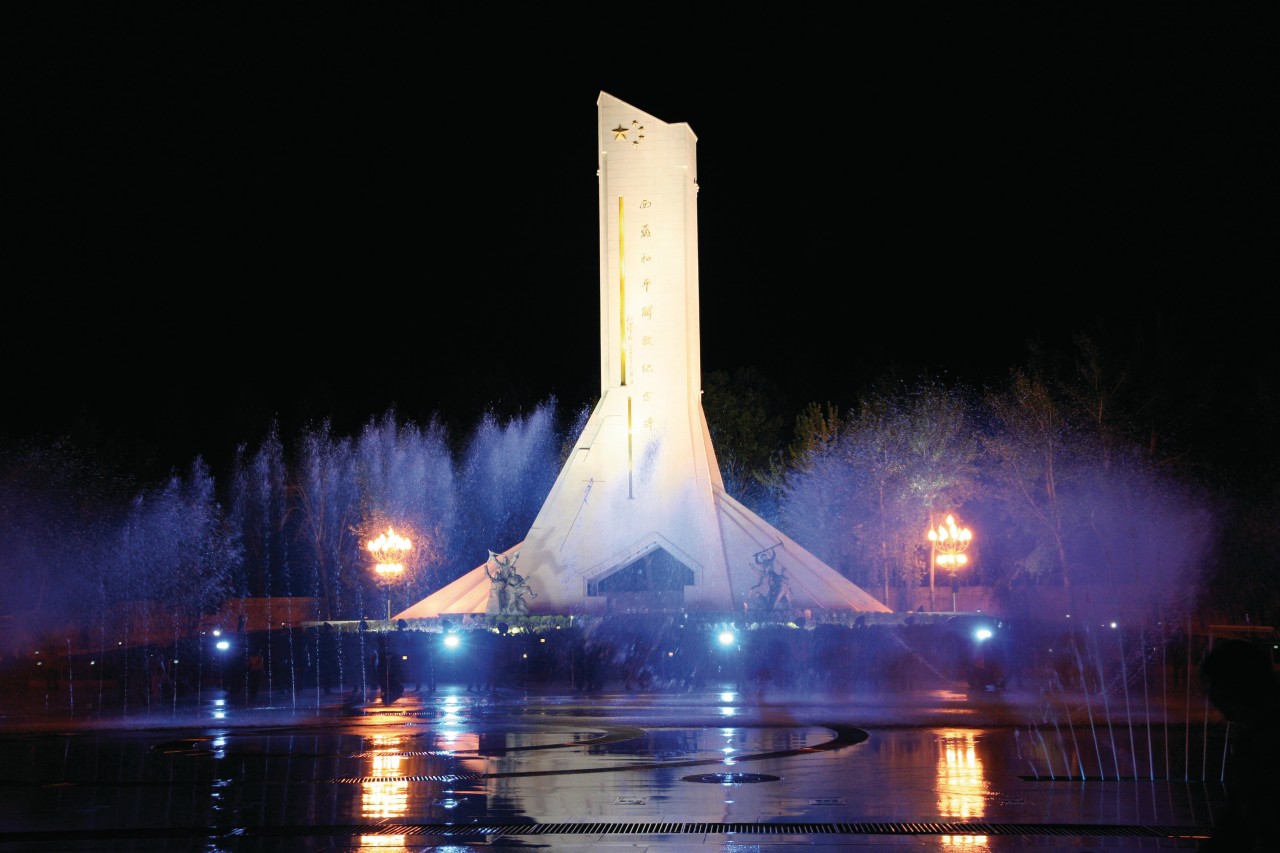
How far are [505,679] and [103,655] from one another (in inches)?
399

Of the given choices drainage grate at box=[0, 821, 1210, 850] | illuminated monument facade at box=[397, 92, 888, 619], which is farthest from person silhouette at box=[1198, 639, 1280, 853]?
illuminated monument facade at box=[397, 92, 888, 619]

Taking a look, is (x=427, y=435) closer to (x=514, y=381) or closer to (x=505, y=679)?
(x=514, y=381)

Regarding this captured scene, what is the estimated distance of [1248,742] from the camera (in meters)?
3.68

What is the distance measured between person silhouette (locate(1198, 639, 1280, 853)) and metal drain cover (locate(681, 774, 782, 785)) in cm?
691

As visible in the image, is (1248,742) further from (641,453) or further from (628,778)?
(641,453)

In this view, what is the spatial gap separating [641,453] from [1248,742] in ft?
103

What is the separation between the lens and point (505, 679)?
75.8ft

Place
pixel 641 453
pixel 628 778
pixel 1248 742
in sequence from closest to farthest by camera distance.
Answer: pixel 1248 742
pixel 628 778
pixel 641 453

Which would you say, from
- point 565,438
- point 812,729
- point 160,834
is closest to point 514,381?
point 565,438

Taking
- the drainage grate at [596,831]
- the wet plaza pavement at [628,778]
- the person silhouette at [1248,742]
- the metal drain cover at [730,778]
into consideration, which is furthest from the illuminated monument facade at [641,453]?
the person silhouette at [1248,742]

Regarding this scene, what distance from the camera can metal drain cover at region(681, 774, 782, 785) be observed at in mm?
10438

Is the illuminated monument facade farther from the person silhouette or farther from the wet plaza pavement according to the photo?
the person silhouette

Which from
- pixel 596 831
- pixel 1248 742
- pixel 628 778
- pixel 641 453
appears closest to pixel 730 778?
pixel 628 778

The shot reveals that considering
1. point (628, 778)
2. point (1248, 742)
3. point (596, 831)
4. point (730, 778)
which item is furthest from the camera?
point (628, 778)
